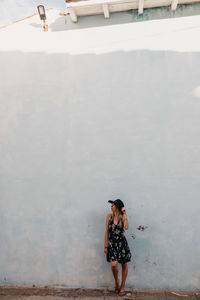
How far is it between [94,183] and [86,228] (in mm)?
919

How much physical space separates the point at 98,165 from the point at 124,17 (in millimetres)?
3438

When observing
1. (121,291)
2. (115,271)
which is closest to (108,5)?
(115,271)

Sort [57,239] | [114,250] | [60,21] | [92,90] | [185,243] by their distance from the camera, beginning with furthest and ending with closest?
[60,21]
[92,90]
[57,239]
[185,243]
[114,250]

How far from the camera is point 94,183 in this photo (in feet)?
14.9

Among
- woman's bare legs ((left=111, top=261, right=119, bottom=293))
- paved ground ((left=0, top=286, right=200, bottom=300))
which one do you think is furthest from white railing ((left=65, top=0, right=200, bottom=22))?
paved ground ((left=0, top=286, right=200, bottom=300))

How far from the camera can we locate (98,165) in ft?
15.0

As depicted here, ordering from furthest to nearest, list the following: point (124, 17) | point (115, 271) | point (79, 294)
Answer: point (124, 17) → point (79, 294) → point (115, 271)

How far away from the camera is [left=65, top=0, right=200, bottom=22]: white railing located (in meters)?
4.76

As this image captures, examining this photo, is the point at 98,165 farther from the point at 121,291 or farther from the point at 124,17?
the point at 124,17

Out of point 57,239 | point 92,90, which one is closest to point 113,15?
point 92,90

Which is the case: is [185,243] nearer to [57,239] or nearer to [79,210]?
[79,210]

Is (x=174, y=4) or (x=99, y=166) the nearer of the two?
(x=99, y=166)

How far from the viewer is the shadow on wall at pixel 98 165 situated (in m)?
4.30

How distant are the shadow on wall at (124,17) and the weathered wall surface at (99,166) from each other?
51 centimetres
